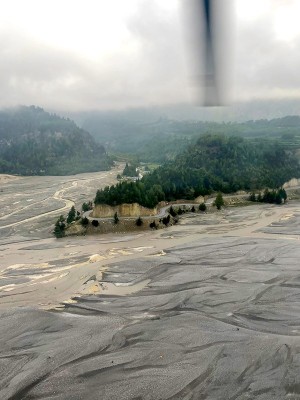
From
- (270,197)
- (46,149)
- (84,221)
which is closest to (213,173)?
(270,197)

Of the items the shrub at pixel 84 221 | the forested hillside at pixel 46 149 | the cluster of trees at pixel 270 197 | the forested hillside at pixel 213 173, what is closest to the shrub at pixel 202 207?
the forested hillside at pixel 213 173

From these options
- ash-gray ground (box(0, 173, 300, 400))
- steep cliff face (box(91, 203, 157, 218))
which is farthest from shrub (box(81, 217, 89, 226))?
ash-gray ground (box(0, 173, 300, 400))

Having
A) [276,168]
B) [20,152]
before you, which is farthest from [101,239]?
[20,152]

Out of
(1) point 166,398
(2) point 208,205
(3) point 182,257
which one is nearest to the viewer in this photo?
(1) point 166,398

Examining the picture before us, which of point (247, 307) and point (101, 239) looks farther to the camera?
point (101, 239)

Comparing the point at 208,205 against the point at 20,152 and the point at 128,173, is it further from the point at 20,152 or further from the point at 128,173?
the point at 20,152

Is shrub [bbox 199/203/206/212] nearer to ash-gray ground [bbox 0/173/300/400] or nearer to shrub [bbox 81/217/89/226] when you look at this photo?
shrub [bbox 81/217/89/226]
